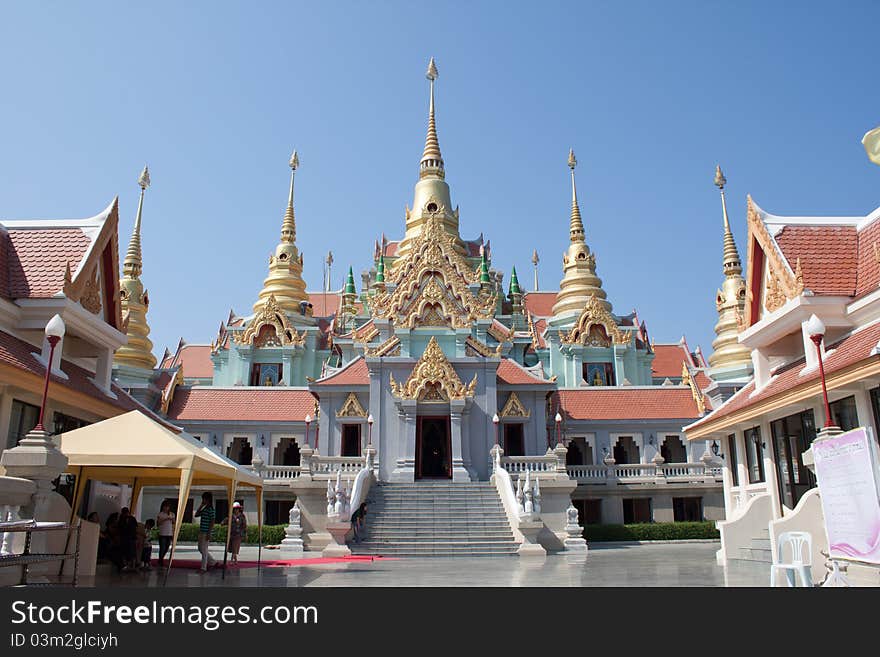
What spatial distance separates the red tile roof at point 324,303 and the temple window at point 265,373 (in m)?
15.8

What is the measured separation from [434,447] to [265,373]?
1920 cm

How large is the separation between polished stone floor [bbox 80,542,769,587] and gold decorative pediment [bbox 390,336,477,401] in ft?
26.0

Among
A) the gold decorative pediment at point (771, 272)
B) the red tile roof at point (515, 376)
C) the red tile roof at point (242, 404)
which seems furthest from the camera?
the red tile roof at point (242, 404)

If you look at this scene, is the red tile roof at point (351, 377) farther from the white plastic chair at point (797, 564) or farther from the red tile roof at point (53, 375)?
the white plastic chair at point (797, 564)

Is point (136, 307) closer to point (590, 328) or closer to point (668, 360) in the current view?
point (590, 328)

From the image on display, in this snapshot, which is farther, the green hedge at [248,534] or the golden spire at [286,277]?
the golden spire at [286,277]

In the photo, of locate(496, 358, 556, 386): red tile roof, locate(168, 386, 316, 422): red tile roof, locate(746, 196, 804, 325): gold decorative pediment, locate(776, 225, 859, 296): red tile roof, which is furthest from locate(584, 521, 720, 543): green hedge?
locate(168, 386, 316, 422): red tile roof

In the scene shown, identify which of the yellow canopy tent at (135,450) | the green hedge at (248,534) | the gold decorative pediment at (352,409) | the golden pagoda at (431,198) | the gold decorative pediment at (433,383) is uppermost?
the golden pagoda at (431,198)

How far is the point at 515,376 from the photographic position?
26.2 metres

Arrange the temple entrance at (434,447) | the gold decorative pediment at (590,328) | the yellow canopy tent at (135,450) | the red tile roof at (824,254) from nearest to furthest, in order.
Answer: the yellow canopy tent at (135,450) → the red tile roof at (824,254) → the temple entrance at (434,447) → the gold decorative pediment at (590,328)

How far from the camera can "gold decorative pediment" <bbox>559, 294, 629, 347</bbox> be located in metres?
40.8

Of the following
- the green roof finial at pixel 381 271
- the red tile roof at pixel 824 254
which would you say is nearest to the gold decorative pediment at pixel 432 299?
the green roof finial at pixel 381 271

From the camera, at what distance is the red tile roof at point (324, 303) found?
5744 centimetres

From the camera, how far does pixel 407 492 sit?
2109 cm
